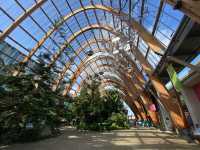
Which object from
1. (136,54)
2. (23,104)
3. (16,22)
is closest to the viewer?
(23,104)

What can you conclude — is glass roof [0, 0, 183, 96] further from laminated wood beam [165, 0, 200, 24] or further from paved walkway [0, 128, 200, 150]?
paved walkway [0, 128, 200, 150]

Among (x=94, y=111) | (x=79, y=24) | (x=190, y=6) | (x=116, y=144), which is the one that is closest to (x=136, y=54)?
(x=116, y=144)

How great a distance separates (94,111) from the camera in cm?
3269

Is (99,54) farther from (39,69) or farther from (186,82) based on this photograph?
(186,82)

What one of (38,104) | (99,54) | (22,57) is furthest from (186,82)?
(99,54)

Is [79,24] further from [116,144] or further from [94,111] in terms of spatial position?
[116,144]

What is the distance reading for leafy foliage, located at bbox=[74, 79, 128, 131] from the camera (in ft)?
108

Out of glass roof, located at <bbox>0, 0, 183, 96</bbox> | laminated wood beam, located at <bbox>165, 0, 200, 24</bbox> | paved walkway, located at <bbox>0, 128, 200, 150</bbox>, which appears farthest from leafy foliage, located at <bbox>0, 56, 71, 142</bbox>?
laminated wood beam, located at <bbox>165, 0, 200, 24</bbox>

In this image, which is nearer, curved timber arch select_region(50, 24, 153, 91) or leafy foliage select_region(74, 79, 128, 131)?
curved timber arch select_region(50, 24, 153, 91)

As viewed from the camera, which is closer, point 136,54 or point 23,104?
point 23,104

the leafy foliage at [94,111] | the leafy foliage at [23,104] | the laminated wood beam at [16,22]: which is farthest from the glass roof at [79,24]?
the leafy foliage at [94,111]

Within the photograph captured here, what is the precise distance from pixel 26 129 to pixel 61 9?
15.9 meters

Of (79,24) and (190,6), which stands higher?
(79,24)

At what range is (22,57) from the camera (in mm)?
28578
